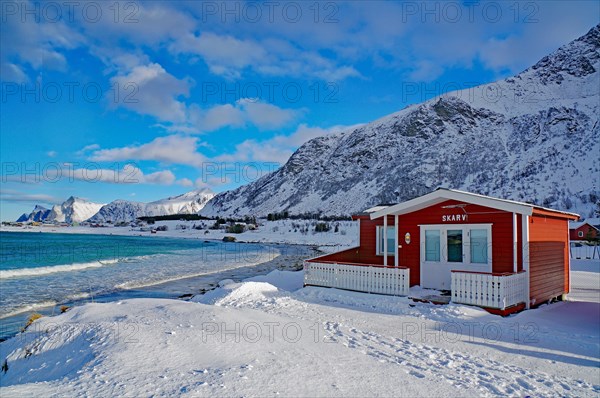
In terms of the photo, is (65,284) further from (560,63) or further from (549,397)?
(560,63)

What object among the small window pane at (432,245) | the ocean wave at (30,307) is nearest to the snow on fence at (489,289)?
the small window pane at (432,245)

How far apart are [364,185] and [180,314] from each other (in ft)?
310

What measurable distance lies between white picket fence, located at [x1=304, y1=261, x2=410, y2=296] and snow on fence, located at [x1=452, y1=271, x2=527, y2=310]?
1.74 m

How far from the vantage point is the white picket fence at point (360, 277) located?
12.6m

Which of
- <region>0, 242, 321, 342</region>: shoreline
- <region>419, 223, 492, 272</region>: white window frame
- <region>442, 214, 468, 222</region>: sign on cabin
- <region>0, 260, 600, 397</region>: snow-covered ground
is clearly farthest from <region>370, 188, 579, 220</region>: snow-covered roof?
<region>0, 242, 321, 342</region>: shoreline

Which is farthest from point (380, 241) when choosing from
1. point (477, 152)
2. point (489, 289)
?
point (477, 152)

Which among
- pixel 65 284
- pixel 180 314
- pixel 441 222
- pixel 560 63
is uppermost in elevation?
pixel 560 63

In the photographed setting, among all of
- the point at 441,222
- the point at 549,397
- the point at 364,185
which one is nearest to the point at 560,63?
the point at 364,185

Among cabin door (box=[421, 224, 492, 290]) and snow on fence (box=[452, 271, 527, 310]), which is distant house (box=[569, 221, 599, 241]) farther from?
snow on fence (box=[452, 271, 527, 310])

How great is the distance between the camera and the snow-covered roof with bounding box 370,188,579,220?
37.4 ft

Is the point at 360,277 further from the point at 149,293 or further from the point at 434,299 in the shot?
the point at 149,293

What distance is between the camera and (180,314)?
343 inches

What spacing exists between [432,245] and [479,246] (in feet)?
4.95

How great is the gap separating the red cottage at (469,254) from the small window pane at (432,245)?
33 millimetres
